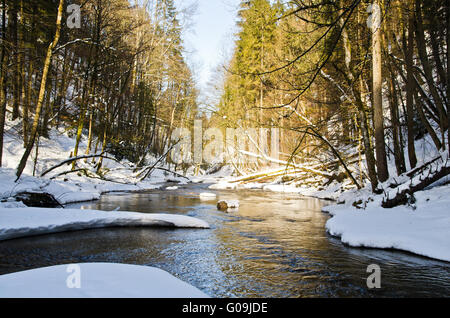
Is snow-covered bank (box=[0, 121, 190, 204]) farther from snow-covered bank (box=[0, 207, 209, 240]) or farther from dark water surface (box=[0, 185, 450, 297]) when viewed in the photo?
dark water surface (box=[0, 185, 450, 297])

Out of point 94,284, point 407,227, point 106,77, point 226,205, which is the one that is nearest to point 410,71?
point 407,227

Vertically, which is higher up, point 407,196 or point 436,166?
point 436,166

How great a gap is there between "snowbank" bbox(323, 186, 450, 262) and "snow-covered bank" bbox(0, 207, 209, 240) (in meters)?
3.42

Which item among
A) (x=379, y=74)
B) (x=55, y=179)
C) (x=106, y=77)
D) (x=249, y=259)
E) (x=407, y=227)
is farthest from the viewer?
(x=106, y=77)

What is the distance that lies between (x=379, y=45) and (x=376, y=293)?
272 inches

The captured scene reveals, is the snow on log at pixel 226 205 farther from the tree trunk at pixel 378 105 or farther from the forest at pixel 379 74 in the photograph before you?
the tree trunk at pixel 378 105

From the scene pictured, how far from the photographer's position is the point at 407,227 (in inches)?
207

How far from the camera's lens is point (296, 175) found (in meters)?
17.4

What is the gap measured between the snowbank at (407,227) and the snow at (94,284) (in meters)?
3.96

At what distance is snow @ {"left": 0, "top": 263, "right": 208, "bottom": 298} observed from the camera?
7.57 ft

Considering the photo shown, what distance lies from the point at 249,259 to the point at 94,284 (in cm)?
254

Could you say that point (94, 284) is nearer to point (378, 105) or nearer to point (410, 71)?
point (378, 105)
